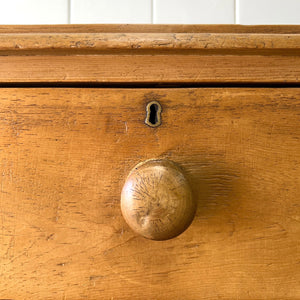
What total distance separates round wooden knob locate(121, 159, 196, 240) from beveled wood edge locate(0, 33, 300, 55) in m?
0.11

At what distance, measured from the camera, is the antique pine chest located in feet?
0.98

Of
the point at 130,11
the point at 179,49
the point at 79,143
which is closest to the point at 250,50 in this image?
the point at 179,49

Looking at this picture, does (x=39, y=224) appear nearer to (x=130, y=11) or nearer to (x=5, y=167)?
(x=5, y=167)

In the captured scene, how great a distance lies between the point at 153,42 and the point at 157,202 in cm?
13

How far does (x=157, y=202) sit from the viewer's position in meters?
0.26

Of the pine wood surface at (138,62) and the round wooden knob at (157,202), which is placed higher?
the pine wood surface at (138,62)

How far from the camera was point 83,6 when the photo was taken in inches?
27.9

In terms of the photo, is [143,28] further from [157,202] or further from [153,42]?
[157,202]

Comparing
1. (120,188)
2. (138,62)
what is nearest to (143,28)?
(138,62)

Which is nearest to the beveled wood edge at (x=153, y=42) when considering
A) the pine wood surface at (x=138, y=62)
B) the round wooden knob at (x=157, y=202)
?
the pine wood surface at (x=138, y=62)

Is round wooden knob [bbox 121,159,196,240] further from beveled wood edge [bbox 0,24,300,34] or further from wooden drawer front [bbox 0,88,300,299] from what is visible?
beveled wood edge [bbox 0,24,300,34]

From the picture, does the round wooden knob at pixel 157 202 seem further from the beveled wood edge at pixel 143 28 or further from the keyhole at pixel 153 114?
the beveled wood edge at pixel 143 28

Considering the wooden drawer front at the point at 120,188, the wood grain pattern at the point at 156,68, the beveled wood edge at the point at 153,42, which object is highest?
the beveled wood edge at the point at 153,42

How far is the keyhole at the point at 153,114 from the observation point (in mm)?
300
